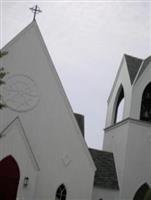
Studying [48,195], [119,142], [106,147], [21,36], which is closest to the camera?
[48,195]

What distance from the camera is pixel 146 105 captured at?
1008 inches

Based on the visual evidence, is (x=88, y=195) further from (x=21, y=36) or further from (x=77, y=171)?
(x=21, y=36)

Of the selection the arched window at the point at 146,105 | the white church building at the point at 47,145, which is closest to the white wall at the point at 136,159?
the white church building at the point at 47,145

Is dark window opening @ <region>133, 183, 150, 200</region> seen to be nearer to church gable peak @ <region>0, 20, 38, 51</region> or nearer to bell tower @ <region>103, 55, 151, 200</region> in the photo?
bell tower @ <region>103, 55, 151, 200</region>

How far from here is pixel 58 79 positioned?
2153 centimetres

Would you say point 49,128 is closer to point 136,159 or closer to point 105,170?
point 105,170

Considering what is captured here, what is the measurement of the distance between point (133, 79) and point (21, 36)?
341 inches

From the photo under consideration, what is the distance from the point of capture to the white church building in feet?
62.4

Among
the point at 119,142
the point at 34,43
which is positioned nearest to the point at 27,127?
the point at 34,43

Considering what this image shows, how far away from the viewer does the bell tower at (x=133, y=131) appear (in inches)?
931

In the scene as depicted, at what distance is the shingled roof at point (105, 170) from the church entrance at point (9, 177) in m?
5.74

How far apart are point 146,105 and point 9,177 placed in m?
11.3

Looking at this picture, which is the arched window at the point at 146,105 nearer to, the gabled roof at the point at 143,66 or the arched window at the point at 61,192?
the gabled roof at the point at 143,66

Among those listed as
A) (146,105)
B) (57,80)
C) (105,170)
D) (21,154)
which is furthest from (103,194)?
(57,80)
